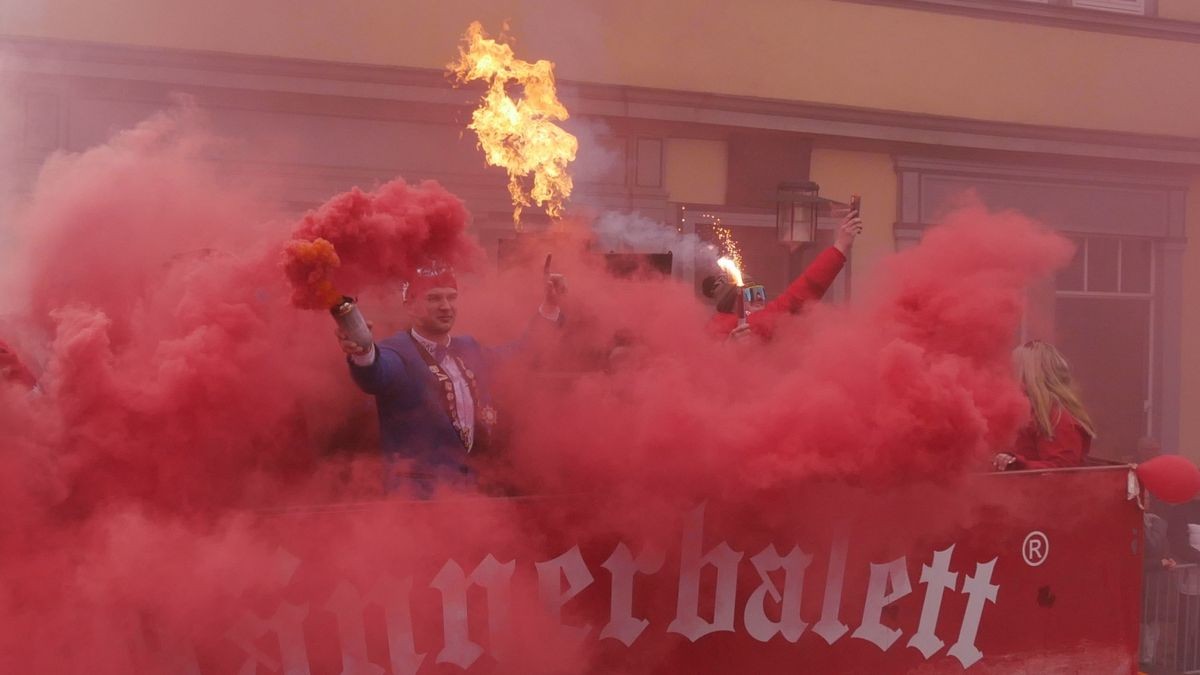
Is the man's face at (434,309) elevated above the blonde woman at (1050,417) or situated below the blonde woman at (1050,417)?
above

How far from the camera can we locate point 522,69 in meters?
5.83

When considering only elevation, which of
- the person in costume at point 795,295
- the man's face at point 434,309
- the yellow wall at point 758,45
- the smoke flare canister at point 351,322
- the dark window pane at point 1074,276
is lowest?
the smoke flare canister at point 351,322

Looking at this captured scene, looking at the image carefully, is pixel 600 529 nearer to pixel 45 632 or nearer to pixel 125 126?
pixel 45 632

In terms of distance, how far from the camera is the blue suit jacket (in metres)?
3.69

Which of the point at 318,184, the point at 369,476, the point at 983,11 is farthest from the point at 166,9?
the point at 983,11

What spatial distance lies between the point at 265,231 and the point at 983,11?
27.1 ft

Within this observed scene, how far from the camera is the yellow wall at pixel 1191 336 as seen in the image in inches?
436

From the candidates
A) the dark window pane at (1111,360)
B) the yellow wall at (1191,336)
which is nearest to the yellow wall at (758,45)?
the yellow wall at (1191,336)

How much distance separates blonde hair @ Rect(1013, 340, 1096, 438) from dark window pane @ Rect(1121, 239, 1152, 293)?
6.80 metres

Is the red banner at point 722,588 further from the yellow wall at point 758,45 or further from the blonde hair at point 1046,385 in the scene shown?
the yellow wall at point 758,45

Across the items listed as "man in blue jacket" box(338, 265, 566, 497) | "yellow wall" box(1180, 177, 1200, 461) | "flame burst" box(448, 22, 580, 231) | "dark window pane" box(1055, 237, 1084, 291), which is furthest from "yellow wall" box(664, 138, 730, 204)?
"man in blue jacket" box(338, 265, 566, 497)

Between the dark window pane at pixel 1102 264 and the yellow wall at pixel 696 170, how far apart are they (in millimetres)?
4150

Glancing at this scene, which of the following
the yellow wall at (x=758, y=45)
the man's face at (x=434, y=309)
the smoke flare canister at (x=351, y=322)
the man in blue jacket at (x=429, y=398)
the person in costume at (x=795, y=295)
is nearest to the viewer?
the smoke flare canister at (x=351, y=322)

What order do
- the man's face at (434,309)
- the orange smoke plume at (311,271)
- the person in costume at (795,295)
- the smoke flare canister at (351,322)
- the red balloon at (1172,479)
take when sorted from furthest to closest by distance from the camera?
1. the person in costume at (795,295)
2. the red balloon at (1172,479)
3. the man's face at (434,309)
4. the smoke flare canister at (351,322)
5. the orange smoke plume at (311,271)
